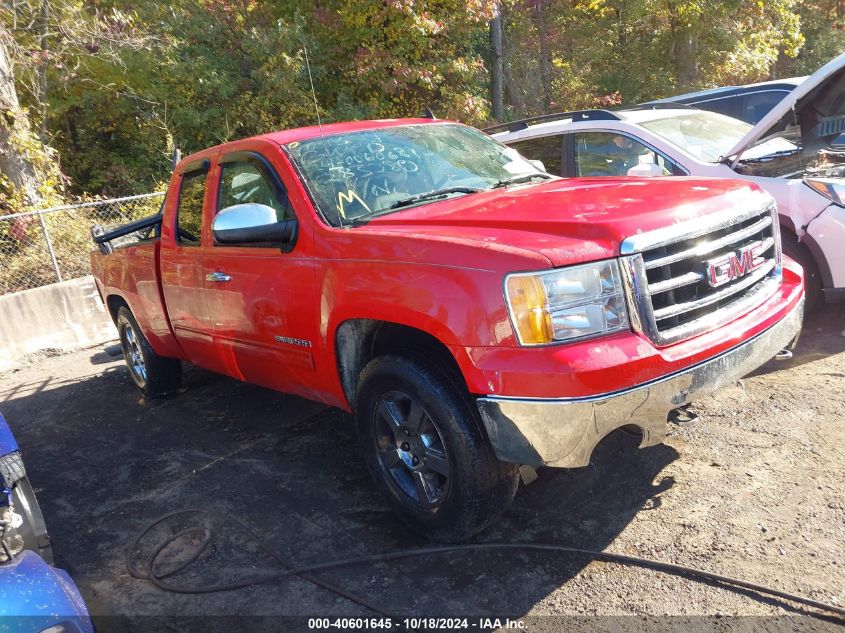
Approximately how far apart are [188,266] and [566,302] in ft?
9.85

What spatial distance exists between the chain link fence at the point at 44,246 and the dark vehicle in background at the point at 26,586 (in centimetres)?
755

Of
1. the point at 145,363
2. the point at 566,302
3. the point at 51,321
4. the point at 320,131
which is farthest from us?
the point at 51,321

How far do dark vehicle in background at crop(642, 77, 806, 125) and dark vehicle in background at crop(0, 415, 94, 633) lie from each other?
8.75 m

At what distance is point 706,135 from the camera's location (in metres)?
6.74

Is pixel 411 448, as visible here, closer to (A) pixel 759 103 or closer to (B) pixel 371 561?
(B) pixel 371 561

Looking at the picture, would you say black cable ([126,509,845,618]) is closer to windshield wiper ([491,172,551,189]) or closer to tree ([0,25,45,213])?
windshield wiper ([491,172,551,189])

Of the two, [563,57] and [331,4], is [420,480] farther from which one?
[563,57]

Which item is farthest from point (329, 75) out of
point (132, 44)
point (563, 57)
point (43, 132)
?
point (563, 57)

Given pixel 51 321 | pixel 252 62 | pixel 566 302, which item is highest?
pixel 252 62

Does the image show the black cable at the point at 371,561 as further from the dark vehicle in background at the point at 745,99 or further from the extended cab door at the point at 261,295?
the dark vehicle in background at the point at 745,99

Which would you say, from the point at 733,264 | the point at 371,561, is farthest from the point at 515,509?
the point at 733,264

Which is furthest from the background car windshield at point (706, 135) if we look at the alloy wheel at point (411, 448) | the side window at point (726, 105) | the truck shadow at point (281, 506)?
the alloy wheel at point (411, 448)

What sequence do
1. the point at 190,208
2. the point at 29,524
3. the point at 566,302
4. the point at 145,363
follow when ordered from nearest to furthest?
the point at 29,524, the point at 566,302, the point at 190,208, the point at 145,363

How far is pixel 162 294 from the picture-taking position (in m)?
5.54
